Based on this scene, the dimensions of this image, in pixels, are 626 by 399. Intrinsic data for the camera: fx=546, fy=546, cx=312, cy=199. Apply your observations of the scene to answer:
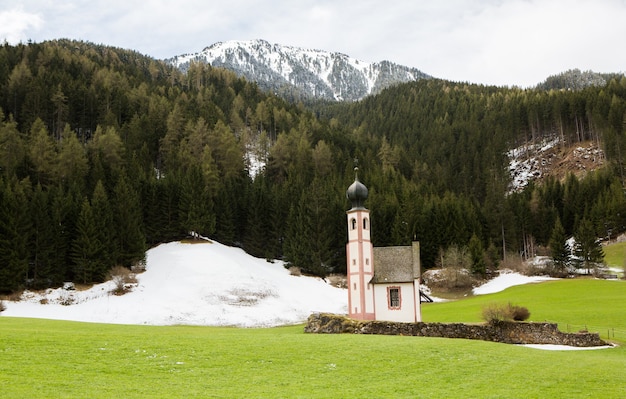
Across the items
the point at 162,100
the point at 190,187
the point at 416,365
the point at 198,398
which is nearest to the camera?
the point at 198,398

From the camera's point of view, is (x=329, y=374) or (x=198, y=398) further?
(x=329, y=374)

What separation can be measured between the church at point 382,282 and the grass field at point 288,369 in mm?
14272

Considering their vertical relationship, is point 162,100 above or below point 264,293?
above

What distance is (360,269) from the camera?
4344cm

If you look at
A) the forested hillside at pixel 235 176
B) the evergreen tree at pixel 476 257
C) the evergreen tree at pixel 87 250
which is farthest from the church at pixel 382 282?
the evergreen tree at pixel 476 257

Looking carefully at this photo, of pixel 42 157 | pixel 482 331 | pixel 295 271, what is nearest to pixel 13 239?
pixel 42 157

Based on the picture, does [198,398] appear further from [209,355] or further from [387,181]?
[387,181]

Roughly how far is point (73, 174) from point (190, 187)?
17822mm

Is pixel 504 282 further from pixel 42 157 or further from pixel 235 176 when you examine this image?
pixel 42 157

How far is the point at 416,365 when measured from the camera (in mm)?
21031

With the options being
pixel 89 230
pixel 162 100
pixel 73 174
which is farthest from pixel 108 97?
pixel 89 230

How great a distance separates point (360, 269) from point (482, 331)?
12.6m

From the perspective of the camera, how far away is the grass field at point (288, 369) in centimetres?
1634

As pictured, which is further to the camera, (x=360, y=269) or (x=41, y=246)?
(x=41, y=246)
